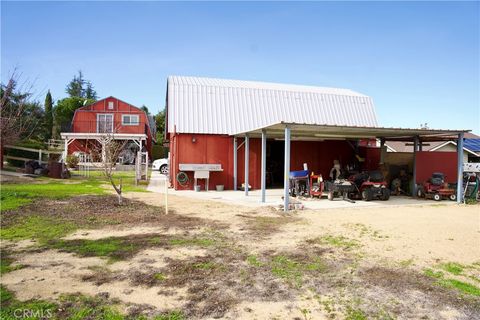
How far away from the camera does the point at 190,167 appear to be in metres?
15.7

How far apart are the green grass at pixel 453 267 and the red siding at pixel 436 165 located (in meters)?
10.6

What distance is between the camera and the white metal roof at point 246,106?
55.7ft

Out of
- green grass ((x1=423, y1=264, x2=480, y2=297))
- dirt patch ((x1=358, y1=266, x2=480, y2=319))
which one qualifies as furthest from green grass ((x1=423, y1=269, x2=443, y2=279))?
dirt patch ((x1=358, y1=266, x2=480, y2=319))

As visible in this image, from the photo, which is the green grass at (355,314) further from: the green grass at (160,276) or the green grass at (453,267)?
the green grass at (160,276)

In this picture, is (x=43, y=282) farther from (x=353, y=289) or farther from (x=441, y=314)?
(x=441, y=314)

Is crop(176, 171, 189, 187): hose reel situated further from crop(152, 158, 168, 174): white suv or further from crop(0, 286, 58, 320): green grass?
crop(0, 286, 58, 320): green grass

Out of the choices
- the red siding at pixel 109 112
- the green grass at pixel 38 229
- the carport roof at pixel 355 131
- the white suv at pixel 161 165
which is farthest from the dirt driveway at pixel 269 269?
the red siding at pixel 109 112

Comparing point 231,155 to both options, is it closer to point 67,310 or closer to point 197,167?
point 197,167

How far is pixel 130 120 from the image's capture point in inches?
1257

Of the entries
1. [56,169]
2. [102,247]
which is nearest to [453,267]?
[102,247]

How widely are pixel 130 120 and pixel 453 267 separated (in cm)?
3004

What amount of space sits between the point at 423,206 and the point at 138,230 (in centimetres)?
914

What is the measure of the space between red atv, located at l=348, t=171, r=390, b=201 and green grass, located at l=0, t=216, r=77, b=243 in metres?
9.38

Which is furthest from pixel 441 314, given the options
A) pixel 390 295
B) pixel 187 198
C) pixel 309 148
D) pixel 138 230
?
pixel 309 148
